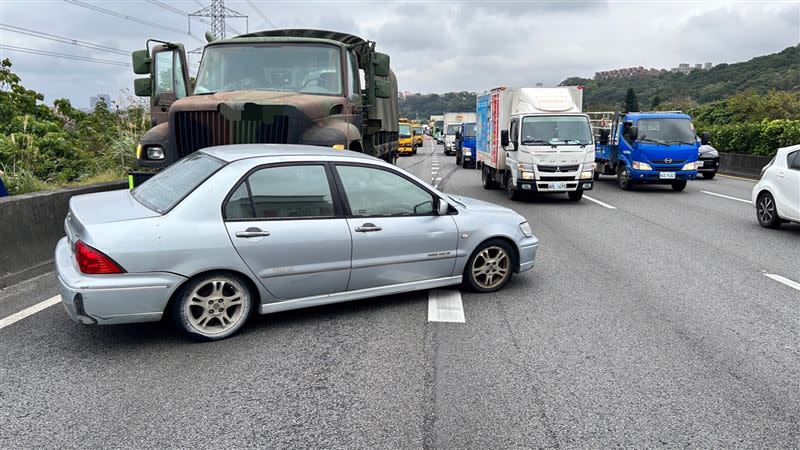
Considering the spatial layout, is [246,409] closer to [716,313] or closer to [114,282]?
[114,282]

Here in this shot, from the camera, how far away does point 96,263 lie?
4.49 metres

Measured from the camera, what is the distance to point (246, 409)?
12.3 feet

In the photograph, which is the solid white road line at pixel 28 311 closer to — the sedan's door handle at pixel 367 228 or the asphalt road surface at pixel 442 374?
the asphalt road surface at pixel 442 374

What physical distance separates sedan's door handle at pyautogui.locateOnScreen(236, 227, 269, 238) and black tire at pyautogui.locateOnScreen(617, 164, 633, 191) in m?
15.0

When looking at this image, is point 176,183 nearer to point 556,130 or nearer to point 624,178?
point 556,130

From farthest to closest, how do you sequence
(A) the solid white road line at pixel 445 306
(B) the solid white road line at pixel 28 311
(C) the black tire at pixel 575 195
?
(C) the black tire at pixel 575 195
(A) the solid white road line at pixel 445 306
(B) the solid white road line at pixel 28 311

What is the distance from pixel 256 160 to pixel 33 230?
370 cm

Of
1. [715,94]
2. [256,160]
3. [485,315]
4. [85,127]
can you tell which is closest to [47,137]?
[85,127]

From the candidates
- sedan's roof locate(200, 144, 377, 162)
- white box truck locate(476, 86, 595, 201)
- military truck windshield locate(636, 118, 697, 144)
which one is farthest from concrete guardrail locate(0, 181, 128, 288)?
military truck windshield locate(636, 118, 697, 144)

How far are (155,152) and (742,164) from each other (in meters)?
22.9

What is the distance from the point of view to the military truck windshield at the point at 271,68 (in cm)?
888

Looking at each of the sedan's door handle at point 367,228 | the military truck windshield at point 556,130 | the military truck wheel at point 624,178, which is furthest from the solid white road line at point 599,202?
the sedan's door handle at point 367,228

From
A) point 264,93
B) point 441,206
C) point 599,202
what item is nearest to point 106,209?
point 441,206

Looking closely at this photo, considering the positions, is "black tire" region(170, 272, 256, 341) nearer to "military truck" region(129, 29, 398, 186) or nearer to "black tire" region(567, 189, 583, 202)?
"military truck" region(129, 29, 398, 186)
